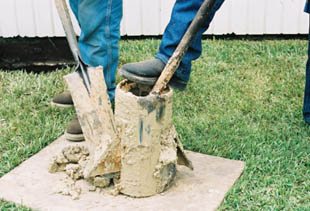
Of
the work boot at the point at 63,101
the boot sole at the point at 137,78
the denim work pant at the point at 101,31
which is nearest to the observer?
the boot sole at the point at 137,78

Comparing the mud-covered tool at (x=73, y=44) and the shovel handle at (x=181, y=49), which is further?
the mud-covered tool at (x=73, y=44)

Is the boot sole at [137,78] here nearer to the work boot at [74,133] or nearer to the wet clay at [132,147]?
the wet clay at [132,147]

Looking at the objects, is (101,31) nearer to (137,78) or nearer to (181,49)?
(137,78)

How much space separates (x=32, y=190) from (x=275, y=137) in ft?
4.33

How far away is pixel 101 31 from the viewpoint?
11.2 feet

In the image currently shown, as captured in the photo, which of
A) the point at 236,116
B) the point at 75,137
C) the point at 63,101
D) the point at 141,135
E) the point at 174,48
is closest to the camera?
the point at 141,135

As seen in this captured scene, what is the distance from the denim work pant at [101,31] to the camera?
3.34 meters

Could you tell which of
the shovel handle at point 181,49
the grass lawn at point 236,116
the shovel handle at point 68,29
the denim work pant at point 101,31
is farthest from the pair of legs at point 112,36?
the grass lawn at point 236,116

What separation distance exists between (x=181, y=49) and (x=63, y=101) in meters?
1.24

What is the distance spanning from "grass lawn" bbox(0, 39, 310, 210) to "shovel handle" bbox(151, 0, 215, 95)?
0.59 m

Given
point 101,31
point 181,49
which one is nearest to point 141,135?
point 181,49

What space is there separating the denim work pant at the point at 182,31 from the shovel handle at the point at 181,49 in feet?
0.49

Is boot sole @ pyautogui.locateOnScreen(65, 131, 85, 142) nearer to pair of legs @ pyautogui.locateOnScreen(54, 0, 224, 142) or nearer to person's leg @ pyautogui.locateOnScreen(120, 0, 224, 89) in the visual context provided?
pair of legs @ pyautogui.locateOnScreen(54, 0, 224, 142)

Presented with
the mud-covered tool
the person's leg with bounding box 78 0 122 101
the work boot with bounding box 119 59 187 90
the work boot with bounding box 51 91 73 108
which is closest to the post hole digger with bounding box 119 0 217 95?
the work boot with bounding box 119 59 187 90
